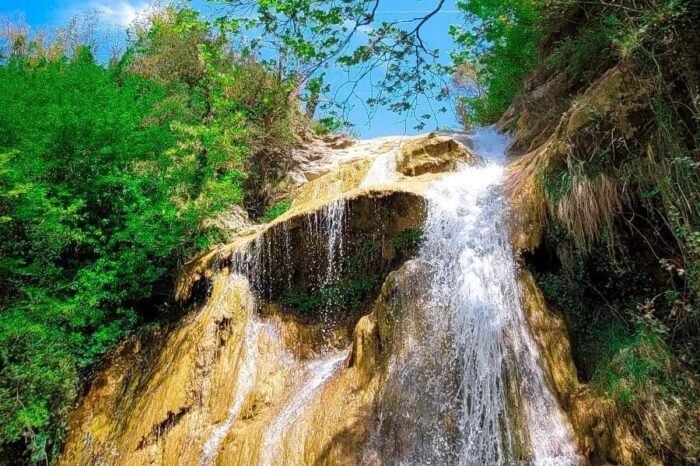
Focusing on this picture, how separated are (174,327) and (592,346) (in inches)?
231

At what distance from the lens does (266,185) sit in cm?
1232

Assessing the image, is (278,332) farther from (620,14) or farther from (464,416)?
(620,14)

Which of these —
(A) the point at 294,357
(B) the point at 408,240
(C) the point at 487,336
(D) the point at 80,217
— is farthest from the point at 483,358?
(D) the point at 80,217

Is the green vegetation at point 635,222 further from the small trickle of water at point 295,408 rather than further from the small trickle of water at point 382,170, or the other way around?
the small trickle of water at point 382,170

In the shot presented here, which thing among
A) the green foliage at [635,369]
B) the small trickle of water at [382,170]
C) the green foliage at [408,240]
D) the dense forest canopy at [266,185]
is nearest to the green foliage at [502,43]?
the dense forest canopy at [266,185]

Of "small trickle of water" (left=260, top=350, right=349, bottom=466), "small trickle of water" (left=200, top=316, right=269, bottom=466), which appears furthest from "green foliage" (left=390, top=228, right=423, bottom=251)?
"small trickle of water" (left=200, top=316, right=269, bottom=466)

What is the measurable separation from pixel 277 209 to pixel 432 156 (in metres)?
3.84

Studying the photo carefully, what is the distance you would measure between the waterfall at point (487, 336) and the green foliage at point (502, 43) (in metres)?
4.54

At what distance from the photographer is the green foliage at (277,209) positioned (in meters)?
11.0

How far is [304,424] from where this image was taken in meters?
4.72

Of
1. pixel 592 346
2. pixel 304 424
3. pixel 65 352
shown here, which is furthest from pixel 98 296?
pixel 592 346

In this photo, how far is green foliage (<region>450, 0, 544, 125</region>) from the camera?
10005mm

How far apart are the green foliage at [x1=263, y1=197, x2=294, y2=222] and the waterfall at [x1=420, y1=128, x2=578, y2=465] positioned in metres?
4.98

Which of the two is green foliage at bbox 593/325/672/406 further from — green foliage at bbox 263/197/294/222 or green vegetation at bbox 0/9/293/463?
green foliage at bbox 263/197/294/222
